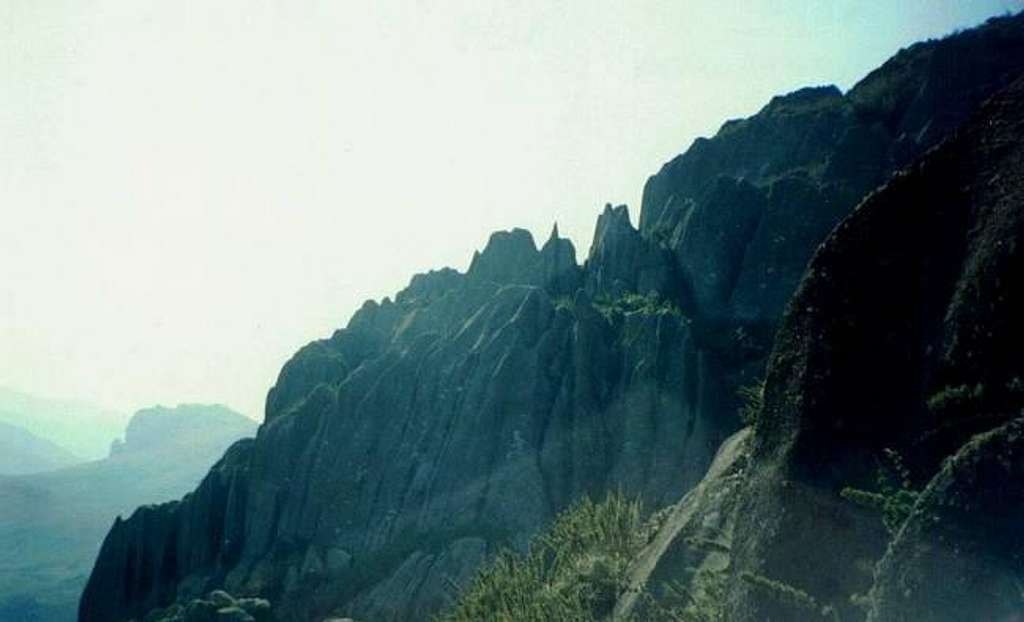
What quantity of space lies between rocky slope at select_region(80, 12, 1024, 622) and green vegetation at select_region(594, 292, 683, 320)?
231mm

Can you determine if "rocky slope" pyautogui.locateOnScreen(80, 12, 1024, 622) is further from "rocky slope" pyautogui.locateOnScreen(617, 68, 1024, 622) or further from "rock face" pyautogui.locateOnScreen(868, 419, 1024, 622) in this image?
"rock face" pyautogui.locateOnScreen(868, 419, 1024, 622)

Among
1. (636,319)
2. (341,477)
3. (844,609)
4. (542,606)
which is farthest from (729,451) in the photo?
(341,477)

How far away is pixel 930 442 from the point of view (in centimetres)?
837

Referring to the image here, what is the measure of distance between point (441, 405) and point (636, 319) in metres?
20.8

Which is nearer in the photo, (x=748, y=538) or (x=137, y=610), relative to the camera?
(x=748, y=538)

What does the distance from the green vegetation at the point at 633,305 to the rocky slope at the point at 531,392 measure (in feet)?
0.76

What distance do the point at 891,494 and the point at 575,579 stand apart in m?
11.1

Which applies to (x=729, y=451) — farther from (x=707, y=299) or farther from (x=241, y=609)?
(x=707, y=299)

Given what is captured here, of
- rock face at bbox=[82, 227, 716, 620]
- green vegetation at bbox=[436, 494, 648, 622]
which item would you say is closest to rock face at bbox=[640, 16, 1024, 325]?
rock face at bbox=[82, 227, 716, 620]

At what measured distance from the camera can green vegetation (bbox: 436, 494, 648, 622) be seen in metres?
16.7

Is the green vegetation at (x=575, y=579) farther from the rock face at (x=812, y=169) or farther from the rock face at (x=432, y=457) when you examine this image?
the rock face at (x=812, y=169)

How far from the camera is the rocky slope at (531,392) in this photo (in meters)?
52.4

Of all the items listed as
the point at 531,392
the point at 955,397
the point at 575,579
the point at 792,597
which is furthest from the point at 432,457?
the point at 955,397

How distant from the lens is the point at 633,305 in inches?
2502
